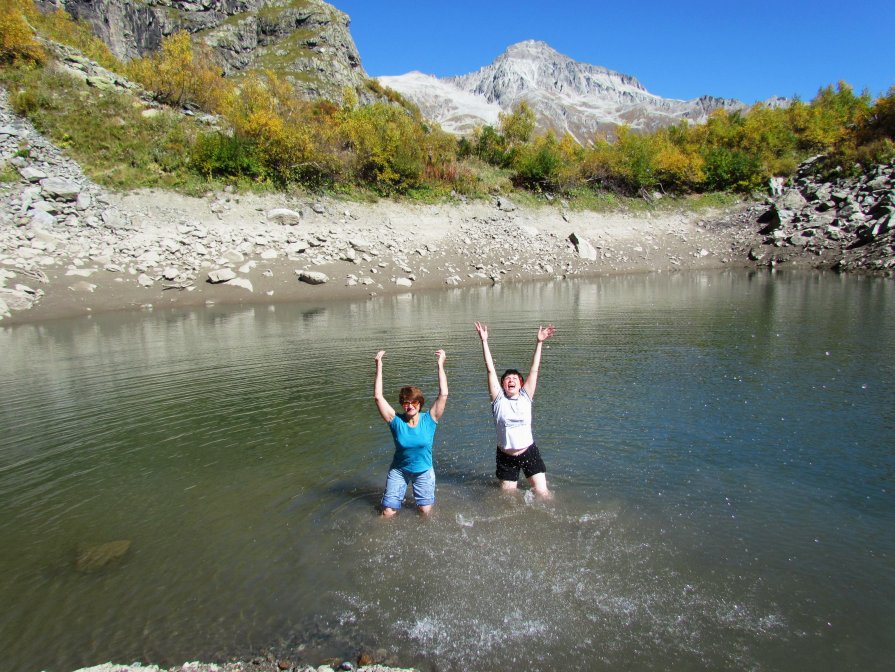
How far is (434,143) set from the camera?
49.4 metres

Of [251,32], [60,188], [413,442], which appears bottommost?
[413,442]

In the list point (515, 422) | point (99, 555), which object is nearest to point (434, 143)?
point (515, 422)

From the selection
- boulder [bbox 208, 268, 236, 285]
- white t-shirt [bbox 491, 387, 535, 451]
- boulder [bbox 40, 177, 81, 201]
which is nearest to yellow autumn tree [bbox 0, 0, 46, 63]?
boulder [bbox 40, 177, 81, 201]

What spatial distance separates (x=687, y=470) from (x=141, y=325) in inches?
889

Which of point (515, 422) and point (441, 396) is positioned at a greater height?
point (441, 396)

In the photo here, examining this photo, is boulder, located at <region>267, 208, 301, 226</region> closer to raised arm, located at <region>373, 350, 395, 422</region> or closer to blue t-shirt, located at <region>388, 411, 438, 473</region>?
raised arm, located at <region>373, 350, 395, 422</region>

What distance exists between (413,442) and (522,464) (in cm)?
177

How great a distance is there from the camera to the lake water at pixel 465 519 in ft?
16.1

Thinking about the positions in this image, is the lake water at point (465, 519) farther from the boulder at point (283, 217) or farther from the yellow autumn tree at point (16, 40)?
the yellow autumn tree at point (16, 40)

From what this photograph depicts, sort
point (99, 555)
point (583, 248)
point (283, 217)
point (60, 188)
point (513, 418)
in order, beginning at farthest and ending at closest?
point (583, 248) < point (283, 217) < point (60, 188) < point (513, 418) < point (99, 555)

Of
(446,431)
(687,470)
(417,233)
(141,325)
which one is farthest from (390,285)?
(687,470)

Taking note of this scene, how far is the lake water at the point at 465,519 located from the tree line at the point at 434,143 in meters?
27.4

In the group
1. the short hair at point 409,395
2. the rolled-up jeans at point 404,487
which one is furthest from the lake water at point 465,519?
the short hair at point 409,395

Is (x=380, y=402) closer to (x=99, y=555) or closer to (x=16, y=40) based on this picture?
(x=99, y=555)
